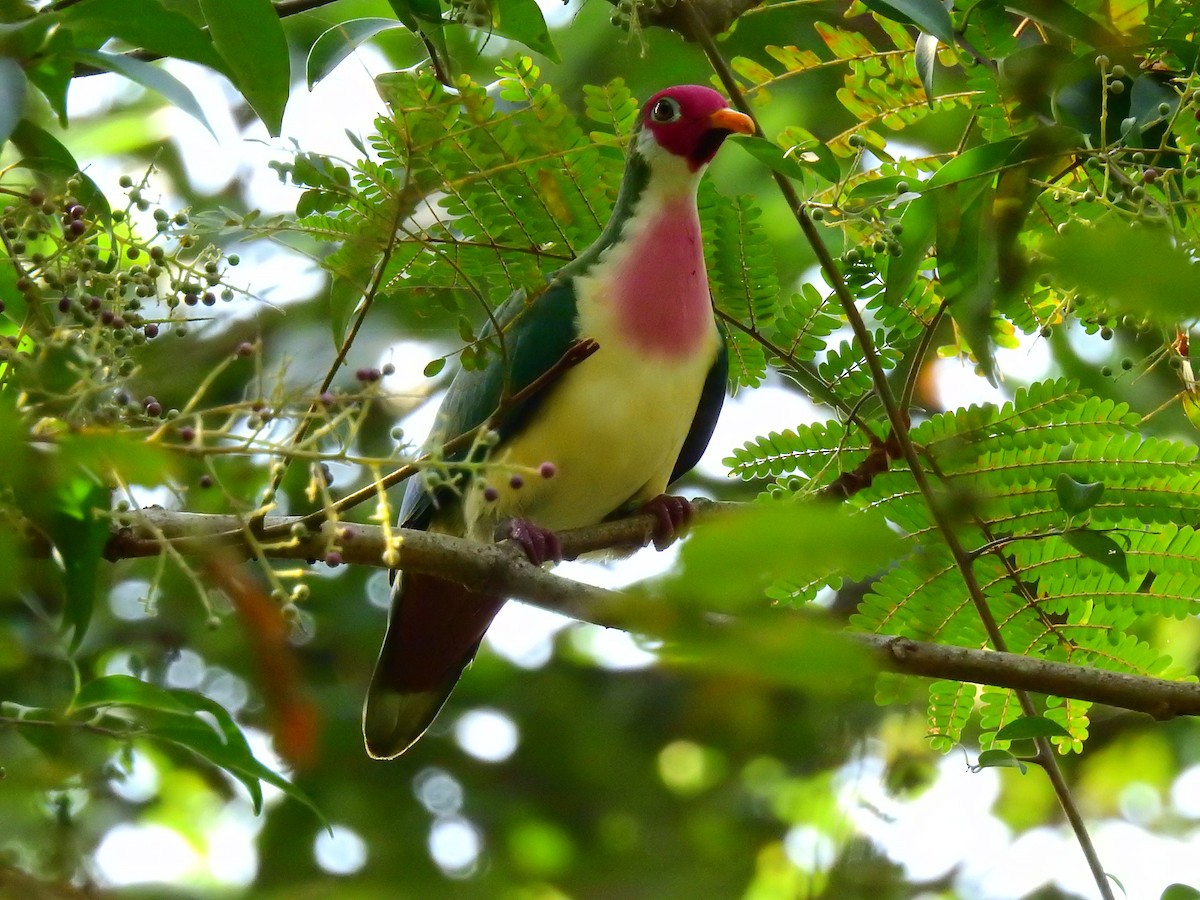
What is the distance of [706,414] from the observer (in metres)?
3.00

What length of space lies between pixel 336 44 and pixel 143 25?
1.55 ft

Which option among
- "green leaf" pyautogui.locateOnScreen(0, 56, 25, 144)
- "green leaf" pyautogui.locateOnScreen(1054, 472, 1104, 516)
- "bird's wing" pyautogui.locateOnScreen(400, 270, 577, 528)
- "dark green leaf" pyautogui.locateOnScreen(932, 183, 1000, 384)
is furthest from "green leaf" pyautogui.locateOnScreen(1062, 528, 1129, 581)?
"green leaf" pyautogui.locateOnScreen(0, 56, 25, 144)

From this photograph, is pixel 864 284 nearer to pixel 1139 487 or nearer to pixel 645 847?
pixel 1139 487

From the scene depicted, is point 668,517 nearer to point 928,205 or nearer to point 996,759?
point 996,759

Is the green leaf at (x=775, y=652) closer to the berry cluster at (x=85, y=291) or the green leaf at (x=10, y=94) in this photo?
the berry cluster at (x=85, y=291)

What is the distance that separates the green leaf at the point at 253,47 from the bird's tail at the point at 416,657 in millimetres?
1544

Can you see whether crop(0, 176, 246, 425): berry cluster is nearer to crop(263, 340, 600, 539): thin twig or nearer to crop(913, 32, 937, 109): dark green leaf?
crop(263, 340, 600, 539): thin twig

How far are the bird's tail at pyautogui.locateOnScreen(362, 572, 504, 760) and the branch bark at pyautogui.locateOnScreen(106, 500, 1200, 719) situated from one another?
97cm

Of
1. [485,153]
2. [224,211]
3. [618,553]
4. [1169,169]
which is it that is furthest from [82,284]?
[618,553]

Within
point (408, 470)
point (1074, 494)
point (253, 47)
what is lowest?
point (408, 470)

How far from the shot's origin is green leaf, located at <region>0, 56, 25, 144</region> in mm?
1204

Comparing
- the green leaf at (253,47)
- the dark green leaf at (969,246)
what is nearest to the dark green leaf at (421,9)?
the green leaf at (253,47)

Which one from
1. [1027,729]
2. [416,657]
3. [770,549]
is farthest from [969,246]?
[416,657]

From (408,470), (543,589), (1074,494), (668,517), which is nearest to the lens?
(408,470)
